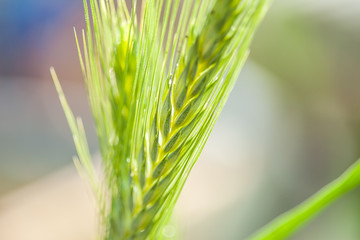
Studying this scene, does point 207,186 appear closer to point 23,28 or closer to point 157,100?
point 23,28

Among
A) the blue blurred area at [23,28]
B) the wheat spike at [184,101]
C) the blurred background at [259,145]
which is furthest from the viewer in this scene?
the blue blurred area at [23,28]

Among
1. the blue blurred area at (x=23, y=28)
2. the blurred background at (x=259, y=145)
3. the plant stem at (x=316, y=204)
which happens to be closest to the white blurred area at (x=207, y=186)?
the blurred background at (x=259, y=145)

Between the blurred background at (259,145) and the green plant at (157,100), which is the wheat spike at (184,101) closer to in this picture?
the green plant at (157,100)

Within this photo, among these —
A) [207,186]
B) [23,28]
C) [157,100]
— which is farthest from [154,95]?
[23,28]

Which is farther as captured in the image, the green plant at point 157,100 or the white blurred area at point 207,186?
the white blurred area at point 207,186

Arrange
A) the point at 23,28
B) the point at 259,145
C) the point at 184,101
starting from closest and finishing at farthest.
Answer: the point at 184,101, the point at 259,145, the point at 23,28

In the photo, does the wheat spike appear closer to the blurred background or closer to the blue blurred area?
the blurred background

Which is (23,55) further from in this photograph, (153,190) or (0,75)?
(153,190)
